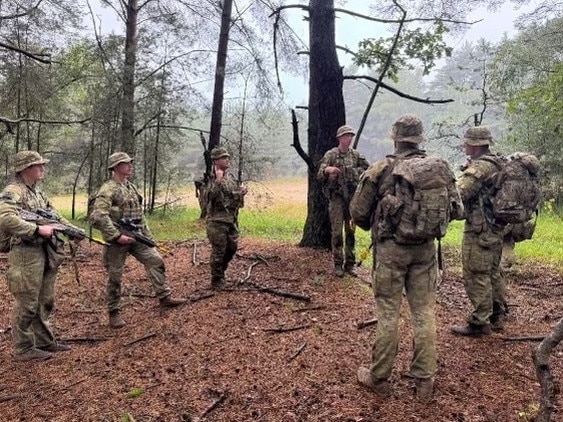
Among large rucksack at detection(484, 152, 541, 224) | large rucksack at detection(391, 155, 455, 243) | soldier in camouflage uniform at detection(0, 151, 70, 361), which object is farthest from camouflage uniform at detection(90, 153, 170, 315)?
large rucksack at detection(484, 152, 541, 224)

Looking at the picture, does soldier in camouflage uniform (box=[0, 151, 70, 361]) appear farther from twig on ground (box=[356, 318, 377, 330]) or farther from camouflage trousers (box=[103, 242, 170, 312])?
twig on ground (box=[356, 318, 377, 330])

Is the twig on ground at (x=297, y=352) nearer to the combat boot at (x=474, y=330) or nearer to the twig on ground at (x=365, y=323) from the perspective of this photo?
the twig on ground at (x=365, y=323)

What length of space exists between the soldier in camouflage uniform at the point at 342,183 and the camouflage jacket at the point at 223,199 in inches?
47.0

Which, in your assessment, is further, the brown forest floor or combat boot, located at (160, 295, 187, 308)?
combat boot, located at (160, 295, 187, 308)

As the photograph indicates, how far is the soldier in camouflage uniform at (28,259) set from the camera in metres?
4.99

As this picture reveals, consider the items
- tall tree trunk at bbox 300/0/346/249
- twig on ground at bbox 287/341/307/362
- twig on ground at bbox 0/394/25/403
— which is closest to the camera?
twig on ground at bbox 0/394/25/403

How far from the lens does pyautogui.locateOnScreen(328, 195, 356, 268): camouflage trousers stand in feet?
22.8

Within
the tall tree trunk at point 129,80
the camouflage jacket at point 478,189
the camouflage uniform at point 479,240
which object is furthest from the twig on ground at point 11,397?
the tall tree trunk at point 129,80

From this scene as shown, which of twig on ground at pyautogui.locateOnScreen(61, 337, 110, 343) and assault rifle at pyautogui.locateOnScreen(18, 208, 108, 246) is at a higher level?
assault rifle at pyautogui.locateOnScreen(18, 208, 108, 246)

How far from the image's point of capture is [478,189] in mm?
5184

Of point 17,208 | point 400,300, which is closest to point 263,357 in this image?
point 400,300

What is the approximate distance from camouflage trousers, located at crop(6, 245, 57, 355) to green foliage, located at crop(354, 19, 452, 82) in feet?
20.0

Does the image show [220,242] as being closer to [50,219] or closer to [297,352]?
[50,219]

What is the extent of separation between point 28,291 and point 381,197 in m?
3.82
